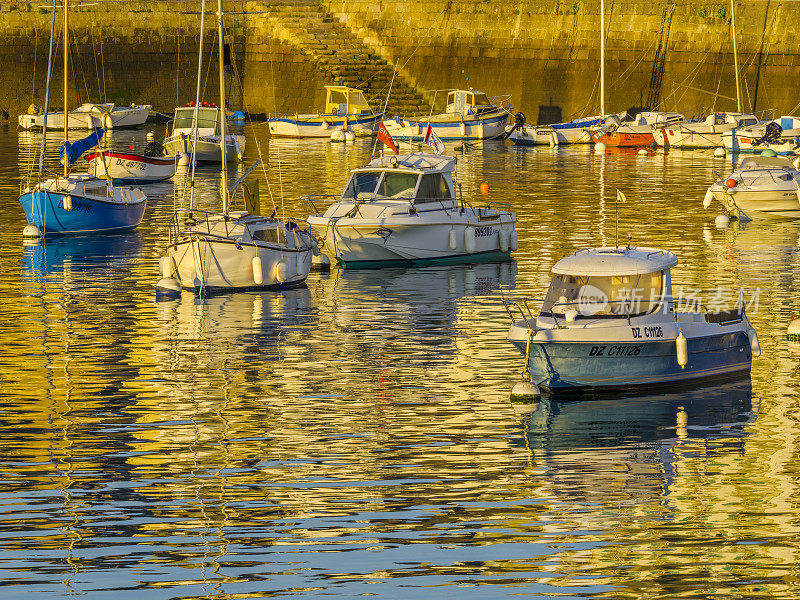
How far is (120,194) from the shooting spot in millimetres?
34562

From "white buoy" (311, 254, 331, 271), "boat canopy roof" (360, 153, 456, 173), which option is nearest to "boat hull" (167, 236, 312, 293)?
"white buoy" (311, 254, 331, 271)

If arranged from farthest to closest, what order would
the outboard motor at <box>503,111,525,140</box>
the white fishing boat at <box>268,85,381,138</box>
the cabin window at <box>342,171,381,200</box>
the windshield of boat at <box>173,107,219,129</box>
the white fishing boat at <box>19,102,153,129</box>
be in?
the white fishing boat at <box>19,102,153,129</box>
the white fishing boat at <box>268,85,381,138</box>
the outboard motor at <box>503,111,525,140</box>
the windshield of boat at <box>173,107,219,129</box>
the cabin window at <box>342,171,381,200</box>

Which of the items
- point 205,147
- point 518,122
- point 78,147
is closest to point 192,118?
point 205,147

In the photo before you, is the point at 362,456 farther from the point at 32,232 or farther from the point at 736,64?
the point at 736,64

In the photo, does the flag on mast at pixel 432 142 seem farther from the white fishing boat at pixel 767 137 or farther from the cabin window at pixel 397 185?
the white fishing boat at pixel 767 137

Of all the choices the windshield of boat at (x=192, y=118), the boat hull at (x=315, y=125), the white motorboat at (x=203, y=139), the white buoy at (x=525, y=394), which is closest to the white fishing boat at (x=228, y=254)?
the white buoy at (x=525, y=394)

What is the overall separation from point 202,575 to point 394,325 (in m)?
11.6

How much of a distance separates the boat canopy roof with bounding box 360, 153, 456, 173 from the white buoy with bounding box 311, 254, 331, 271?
198 centimetres

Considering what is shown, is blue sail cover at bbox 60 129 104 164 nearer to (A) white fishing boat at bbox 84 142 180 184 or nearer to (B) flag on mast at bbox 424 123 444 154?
(B) flag on mast at bbox 424 123 444 154

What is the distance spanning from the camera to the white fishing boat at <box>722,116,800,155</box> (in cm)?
5169

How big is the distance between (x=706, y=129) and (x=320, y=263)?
1246 inches

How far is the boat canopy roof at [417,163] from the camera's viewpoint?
93.3 feet

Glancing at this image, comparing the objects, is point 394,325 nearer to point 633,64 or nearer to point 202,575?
point 202,575

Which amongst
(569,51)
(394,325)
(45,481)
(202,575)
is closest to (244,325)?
(394,325)
